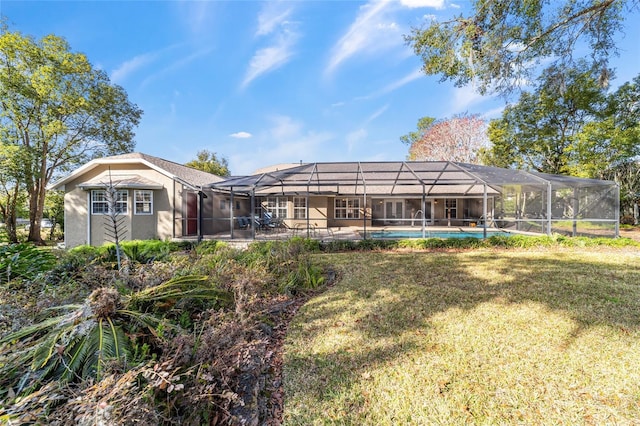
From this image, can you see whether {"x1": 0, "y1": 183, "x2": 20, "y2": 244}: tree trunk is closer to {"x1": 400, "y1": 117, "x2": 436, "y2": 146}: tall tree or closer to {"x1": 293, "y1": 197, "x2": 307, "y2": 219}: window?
{"x1": 293, "y1": 197, "x2": 307, "y2": 219}: window

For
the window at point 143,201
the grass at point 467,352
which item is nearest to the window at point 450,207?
the grass at point 467,352

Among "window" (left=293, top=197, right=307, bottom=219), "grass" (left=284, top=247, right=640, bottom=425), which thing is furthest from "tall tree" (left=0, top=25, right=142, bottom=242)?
"grass" (left=284, top=247, right=640, bottom=425)

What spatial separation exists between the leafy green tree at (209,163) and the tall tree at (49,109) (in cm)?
1621

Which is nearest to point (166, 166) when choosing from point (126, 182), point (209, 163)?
point (126, 182)

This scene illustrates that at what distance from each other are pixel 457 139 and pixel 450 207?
9112mm

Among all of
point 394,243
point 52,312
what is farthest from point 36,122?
point 394,243

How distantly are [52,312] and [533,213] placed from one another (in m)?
16.8

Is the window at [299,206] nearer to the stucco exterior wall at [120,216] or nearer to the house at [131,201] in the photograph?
the house at [131,201]

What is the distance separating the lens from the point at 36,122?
51.4 ft

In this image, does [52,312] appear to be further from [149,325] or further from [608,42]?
[608,42]

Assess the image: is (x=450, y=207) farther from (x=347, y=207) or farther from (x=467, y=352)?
(x=467, y=352)

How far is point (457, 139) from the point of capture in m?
25.5

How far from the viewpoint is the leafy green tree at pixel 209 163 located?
35000mm

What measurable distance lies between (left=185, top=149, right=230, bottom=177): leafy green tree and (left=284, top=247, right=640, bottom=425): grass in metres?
34.0
